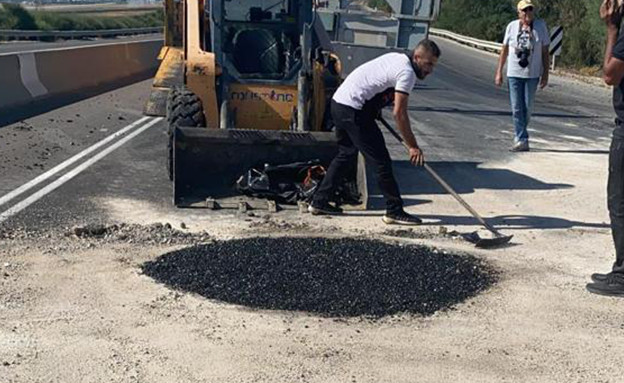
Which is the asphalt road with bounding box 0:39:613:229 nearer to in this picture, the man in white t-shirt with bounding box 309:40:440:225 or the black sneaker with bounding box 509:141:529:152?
the black sneaker with bounding box 509:141:529:152

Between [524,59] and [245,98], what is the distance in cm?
448

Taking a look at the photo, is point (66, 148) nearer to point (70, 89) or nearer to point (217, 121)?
point (217, 121)

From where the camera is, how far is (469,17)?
54156mm

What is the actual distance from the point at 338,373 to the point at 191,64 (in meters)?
5.42

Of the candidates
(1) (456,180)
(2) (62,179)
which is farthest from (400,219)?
(2) (62,179)

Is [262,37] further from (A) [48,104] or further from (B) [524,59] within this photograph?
(A) [48,104]

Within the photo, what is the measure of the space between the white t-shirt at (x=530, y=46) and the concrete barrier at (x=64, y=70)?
8715mm

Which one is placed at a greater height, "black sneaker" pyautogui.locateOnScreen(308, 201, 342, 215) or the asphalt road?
"black sneaker" pyautogui.locateOnScreen(308, 201, 342, 215)

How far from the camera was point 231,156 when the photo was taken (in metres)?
8.77

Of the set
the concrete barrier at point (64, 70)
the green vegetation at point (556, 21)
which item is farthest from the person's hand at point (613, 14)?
the green vegetation at point (556, 21)

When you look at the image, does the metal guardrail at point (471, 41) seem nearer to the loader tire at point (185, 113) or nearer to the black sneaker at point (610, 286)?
the loader tire at point (185, 113)

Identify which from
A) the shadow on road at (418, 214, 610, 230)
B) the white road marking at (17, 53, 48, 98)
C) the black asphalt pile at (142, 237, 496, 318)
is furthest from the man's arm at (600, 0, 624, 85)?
the white road marking at (17, 53, 48, 98)

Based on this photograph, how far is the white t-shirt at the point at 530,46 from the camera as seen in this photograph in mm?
11906

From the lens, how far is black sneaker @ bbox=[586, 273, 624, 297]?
6.17 meters
